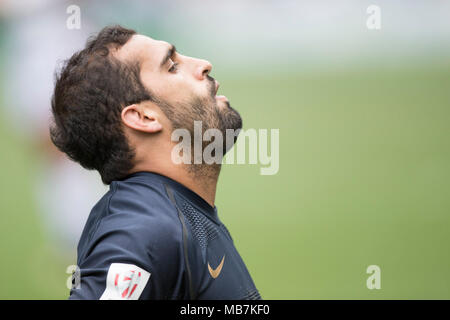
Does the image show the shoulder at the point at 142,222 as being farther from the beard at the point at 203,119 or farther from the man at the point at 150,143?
the beard at the point at 203,119

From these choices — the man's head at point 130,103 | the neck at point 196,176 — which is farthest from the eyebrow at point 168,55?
the neck at point 196,176

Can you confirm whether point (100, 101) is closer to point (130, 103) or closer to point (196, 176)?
point (130, 103)

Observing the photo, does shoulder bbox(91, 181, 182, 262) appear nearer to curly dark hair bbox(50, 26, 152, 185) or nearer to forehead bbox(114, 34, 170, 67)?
curly dark hair bbox(50, 26, 152, 185)

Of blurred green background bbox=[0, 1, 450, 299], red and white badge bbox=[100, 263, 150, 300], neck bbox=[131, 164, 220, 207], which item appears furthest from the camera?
blurred green background bbox=[0, 1, 450, 299]

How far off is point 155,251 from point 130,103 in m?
0.36

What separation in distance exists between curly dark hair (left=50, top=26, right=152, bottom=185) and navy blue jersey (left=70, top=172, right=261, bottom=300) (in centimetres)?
9

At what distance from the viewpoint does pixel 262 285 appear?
3012mm

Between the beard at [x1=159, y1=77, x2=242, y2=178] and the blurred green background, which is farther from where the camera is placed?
the blurred green background

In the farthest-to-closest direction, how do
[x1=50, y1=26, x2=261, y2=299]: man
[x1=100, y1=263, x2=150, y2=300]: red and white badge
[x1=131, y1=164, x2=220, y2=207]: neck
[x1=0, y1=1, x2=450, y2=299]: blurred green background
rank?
[x1=0, y1=1, x2=450, y2=299]: blurred green background → [x1=131, y1=164, x2=220, y2=207]: neck → [x1=50, y1=26, x2=261, y2=299]: man → [x1=100, y1=263, x2=150, y2=300]: red and white badge

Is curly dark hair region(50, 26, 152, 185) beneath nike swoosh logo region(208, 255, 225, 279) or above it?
above

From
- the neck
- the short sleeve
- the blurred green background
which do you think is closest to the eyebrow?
the neck

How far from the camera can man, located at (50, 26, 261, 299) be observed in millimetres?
753

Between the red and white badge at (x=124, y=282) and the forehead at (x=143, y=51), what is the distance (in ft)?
1.52
